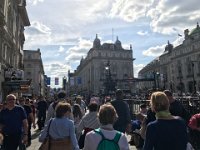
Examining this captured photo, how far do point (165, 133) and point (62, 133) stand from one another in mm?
2018

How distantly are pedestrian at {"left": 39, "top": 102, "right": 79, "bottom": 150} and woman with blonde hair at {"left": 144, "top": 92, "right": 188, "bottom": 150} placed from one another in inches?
64.8

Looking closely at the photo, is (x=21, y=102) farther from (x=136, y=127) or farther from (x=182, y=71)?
(x=182, y=71)

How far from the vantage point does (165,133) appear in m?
4.15

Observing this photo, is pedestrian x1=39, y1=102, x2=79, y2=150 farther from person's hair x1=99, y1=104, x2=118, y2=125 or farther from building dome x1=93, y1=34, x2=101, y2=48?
building dome x1=93, y1=34, x2=101, y2=48

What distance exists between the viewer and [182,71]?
112m

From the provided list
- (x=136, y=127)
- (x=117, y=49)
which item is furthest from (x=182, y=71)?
(x=136, y=127)

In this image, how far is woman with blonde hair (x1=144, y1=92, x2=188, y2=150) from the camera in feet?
13.6

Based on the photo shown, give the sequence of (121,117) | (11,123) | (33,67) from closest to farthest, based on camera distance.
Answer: (11,123) < (121,117) < (33,67)

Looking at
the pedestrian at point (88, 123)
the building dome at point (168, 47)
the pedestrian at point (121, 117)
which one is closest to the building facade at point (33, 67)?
the building dome at point (168, 47)

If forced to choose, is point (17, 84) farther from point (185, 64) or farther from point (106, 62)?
point (106, 62)

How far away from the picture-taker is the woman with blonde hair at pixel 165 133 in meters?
4.14

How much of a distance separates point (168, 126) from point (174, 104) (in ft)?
9.69

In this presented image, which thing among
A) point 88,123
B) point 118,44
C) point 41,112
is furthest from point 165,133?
point 118,44

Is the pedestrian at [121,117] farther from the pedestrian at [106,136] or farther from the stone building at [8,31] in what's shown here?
the stone building at [8,31]
